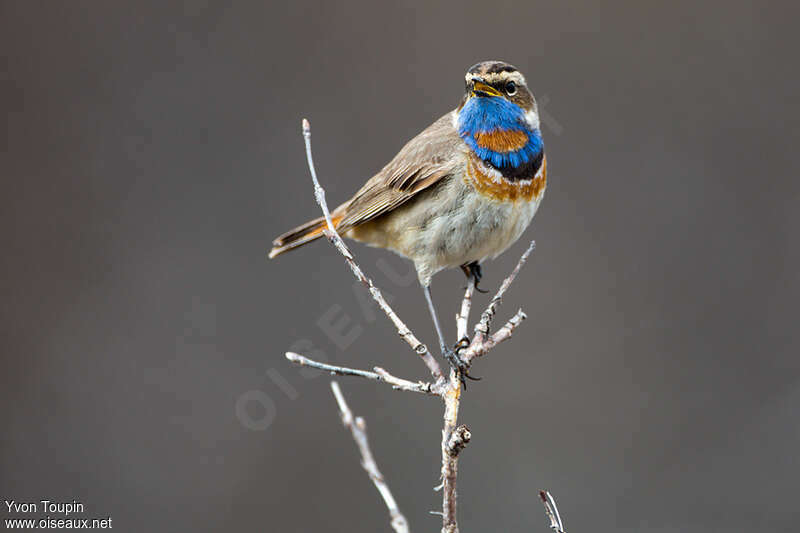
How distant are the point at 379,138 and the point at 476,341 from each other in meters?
3.32

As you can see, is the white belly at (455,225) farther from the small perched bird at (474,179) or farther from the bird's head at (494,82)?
the bird's head at (494,82)

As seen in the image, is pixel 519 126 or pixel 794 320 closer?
pixel 519 126

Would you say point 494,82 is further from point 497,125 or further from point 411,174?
point 411,174

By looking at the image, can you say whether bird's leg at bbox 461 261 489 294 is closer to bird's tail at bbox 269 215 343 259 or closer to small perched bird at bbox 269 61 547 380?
small perched bird at bbox 269 61 547 380

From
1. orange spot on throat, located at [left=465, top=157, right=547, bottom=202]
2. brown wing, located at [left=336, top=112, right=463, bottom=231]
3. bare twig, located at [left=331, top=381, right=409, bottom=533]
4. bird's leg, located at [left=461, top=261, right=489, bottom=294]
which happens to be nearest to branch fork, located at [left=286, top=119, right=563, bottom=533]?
bare twig, located at [left=331, top=381, right=409, bottom=533]

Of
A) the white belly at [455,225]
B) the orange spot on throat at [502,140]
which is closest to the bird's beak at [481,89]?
the orange spot on throat at [502,140]

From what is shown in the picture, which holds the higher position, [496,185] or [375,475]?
[496,185]

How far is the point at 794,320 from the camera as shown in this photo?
5.95m

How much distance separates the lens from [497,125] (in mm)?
3984

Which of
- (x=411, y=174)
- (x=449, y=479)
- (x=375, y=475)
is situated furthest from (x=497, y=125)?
(x=375, y=475)

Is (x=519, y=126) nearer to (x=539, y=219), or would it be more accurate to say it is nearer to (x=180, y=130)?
(x=539, y=219)

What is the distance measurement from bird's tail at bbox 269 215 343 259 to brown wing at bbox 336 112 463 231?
0.14 metres

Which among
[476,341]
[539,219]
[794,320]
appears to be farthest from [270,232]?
[794,320]

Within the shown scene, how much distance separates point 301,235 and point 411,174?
838 mm
